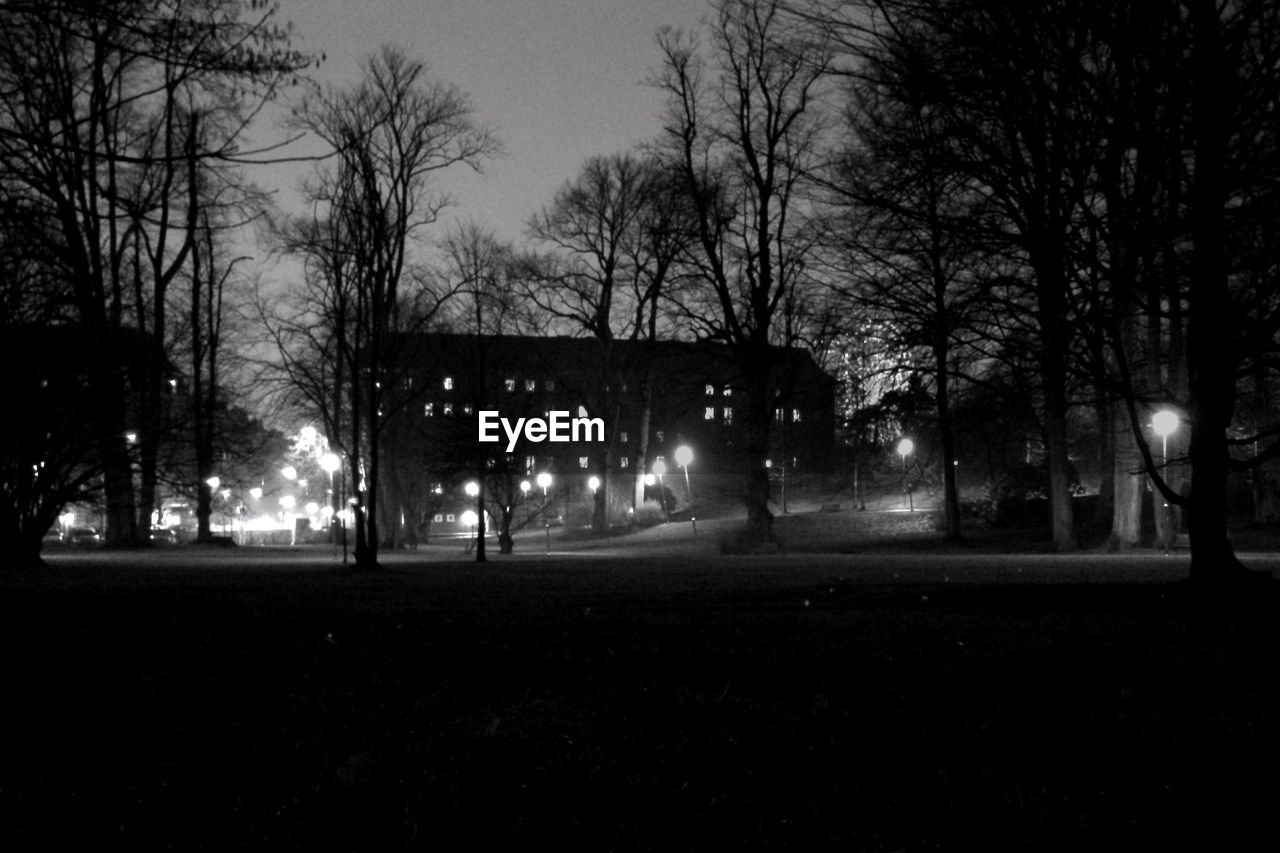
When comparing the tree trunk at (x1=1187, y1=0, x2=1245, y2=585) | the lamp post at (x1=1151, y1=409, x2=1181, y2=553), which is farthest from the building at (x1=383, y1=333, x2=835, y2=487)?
the tree trunk at (x1=1187, y1=0, x2=1245, y2=585)

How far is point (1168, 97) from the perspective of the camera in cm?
1158

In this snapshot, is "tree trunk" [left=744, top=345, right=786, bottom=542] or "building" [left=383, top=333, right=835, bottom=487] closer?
"building" [left=383, top=333, right=835, bottom=487]

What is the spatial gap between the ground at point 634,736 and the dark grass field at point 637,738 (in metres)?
0.02

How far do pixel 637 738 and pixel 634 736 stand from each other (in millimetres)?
41

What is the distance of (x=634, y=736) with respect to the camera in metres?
5.46

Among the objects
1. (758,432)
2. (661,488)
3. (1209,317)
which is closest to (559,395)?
(661,488)

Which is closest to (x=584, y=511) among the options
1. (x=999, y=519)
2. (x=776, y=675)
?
(x=999, y=519)

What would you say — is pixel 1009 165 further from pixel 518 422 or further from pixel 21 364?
pixel 518 422

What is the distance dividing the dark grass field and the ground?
17 millimetres

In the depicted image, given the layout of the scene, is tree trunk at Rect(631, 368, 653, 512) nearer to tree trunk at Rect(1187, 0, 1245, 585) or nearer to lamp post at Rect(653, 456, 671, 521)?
lamp post at Rect(653, 456, 671, 521)

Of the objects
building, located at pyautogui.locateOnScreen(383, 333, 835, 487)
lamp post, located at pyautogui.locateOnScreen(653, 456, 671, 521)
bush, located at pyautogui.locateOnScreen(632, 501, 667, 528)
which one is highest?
building, located at pyautogui.locateOnScreen(383, 333, 835, 487)

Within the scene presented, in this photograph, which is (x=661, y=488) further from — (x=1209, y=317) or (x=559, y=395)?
(x=1209, y=317)

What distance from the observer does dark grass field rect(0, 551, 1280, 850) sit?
4398mm

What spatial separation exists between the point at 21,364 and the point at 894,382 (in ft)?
69.3
